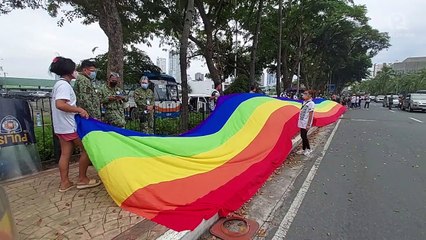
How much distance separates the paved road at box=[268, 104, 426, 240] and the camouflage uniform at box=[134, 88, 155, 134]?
3655mm

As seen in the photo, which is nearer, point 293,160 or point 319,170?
point 319,170

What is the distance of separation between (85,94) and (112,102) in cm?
64

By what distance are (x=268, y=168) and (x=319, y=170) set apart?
1.67 m

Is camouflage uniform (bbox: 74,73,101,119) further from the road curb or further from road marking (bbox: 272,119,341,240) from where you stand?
road marking (bbox: 272,119,341,240)

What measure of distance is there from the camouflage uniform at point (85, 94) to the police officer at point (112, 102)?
0.34 m

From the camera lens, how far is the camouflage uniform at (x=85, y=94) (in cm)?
494

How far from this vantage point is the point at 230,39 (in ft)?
74.7

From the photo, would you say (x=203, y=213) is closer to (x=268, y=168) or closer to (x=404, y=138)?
(x=268, y=168)

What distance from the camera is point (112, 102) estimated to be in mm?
5570

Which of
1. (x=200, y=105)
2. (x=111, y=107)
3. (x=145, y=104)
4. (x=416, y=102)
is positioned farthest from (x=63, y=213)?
(x=416, y=102)

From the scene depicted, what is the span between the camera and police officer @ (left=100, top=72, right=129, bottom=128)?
5.49m

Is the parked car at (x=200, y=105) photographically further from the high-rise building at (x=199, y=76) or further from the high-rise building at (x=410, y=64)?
the high-rise building at (x=410, y=64)

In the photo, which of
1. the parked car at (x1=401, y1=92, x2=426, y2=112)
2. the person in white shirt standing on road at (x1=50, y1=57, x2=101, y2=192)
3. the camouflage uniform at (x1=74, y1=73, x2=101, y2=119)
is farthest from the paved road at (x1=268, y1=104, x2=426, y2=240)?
the parked car at (x1=401, y1=92, x2=426, y2=112)

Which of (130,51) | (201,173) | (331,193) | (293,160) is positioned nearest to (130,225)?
(201,173)
